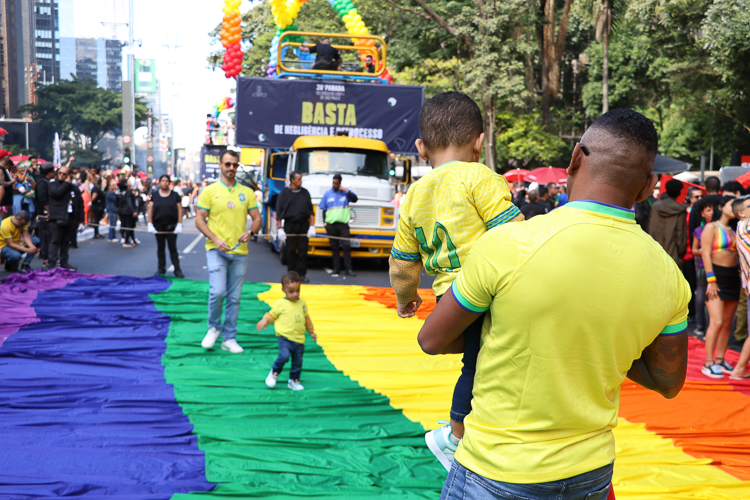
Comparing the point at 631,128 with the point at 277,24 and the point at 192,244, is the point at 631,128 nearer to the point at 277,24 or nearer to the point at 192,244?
the point at 277,24

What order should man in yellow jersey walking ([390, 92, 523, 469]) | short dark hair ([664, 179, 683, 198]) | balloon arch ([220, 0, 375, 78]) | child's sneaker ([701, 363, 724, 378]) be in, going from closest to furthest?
man in yellow jersey walking ([390, 92, 523, 469]), child's sneaker ([701, 363, 724, 378]), short dark hair ([664, 179, 683, 198]), balloon arch ([220, 0, 375, 78])

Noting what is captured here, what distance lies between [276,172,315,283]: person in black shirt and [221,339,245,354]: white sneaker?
5.41 meters

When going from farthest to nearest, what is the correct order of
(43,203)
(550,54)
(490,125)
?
(550,54), (490,125), (43,203)

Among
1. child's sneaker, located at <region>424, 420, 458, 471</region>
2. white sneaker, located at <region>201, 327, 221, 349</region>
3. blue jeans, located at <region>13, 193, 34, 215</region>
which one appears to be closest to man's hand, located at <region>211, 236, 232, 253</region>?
white sneaker, located at <region>201, 327, 221, 349</region>

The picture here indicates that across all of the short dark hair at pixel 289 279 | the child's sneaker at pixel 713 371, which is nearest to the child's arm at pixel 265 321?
the short dark hair at pixel 289 279

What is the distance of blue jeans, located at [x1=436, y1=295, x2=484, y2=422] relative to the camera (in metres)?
2.28

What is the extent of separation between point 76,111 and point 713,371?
2000 inches

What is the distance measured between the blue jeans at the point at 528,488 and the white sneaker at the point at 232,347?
5721 mm

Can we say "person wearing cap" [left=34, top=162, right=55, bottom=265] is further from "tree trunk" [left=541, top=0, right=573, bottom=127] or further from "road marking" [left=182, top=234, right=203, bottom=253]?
"tree trunk" [left=541, top=0, right=573, bottom=127]

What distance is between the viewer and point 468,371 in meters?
2.41

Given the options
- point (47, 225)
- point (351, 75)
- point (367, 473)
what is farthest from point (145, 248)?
point (367, 473)

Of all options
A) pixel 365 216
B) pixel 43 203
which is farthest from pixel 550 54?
pixel 43 203

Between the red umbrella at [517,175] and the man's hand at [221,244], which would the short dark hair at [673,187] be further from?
the red umbrella at [517,175]

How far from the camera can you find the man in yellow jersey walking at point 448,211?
8.42ft
